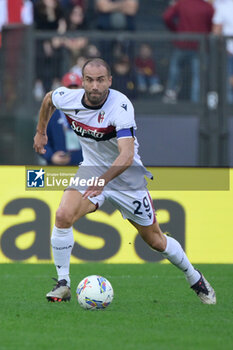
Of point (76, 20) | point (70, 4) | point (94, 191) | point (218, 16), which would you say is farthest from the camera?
point (218, 16)

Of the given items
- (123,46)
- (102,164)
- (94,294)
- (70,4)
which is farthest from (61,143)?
(94,294)

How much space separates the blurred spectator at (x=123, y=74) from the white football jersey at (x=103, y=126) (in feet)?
18.5

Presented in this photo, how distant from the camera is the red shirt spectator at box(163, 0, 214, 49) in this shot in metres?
13.6

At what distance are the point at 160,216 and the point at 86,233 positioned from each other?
1.06 metres

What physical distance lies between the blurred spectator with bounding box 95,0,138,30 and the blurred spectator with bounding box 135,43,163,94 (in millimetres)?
663

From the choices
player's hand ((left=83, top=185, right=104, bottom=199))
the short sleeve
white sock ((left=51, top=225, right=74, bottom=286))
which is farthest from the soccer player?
the short sleeve

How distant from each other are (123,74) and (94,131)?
238 inches

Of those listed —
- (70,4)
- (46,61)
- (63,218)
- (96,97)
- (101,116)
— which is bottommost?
(46,61)

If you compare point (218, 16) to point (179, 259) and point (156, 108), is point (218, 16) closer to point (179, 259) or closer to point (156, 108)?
point (156, 108)

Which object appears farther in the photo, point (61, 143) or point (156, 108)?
point (156, 108)

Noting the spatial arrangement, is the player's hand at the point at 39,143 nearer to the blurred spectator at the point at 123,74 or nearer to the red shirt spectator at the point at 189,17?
the blurred spectator at the point at 123,74

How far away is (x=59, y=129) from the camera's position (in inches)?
460

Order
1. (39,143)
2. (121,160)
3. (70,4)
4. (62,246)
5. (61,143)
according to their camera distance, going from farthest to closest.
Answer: (70,4)
(61,143)
(39,143)
(62,246)
(121,160)

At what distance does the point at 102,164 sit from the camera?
7734 mm
